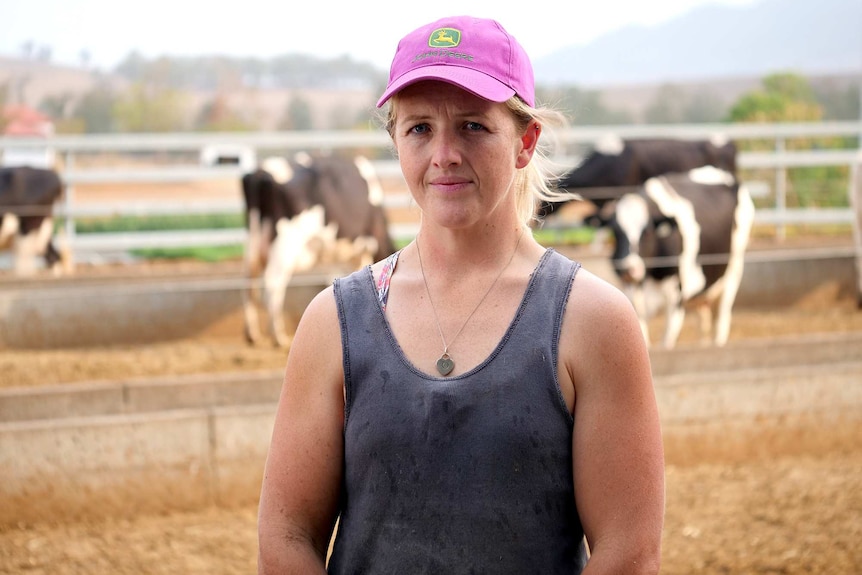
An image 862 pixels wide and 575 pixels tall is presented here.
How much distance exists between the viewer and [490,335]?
1552 mm

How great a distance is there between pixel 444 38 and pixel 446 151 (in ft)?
0.55

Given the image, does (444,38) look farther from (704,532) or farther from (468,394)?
(704,532)

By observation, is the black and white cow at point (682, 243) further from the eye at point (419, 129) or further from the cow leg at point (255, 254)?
the eye at point (419, 129)

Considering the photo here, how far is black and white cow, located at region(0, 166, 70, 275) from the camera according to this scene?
37.2ft

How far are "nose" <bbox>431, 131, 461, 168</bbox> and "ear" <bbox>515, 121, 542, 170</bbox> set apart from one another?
14 cm

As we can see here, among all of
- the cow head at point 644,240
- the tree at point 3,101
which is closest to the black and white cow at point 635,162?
the cow head at point 644,240

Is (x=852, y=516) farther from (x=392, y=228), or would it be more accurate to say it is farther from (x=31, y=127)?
(x=31, y=127)

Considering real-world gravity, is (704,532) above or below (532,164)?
below

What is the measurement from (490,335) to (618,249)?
627 centimetres

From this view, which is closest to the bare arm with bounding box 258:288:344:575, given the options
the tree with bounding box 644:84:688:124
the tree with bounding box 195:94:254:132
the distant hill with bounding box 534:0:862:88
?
the tree with bounding box 195:94:254:132

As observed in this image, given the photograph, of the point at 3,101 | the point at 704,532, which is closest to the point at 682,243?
the point at 704,532

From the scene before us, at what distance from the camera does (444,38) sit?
1.56m

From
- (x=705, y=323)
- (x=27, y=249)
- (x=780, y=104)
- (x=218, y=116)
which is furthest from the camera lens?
(x=218, y=116)

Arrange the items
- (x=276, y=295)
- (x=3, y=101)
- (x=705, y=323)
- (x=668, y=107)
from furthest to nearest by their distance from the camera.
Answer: (x=668, y=107) < (x=3, y=101) < (x=276, y=295) < (x=705, y=323)
